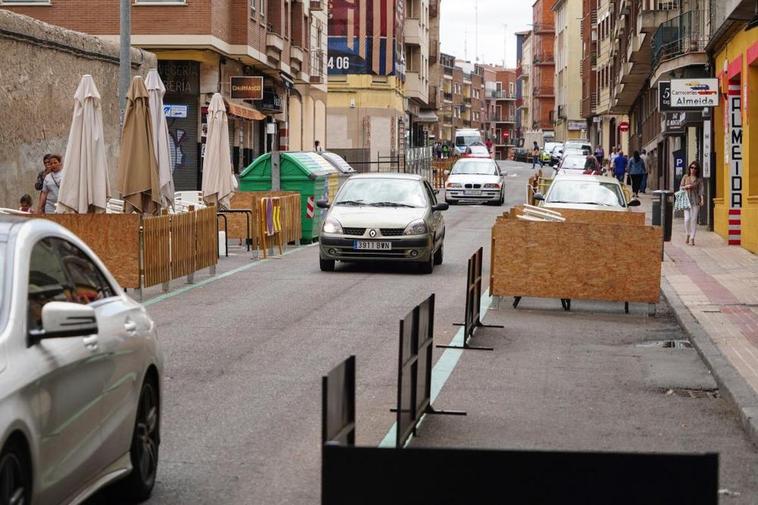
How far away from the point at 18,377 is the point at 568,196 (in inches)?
829

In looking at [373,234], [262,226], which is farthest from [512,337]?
[262,226]

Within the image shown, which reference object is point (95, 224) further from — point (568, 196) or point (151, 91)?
point (568, 196)

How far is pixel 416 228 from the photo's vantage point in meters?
22.2

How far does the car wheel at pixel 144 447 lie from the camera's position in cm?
699

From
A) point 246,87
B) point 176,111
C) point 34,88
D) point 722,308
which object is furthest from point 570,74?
point 722,308

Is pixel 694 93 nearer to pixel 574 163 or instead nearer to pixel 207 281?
pixel 207 281

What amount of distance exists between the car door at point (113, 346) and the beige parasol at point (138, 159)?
13602 millimetres

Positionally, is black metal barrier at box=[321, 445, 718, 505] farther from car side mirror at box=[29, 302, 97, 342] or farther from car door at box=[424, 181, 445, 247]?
car door at box=[424, 181, 445, 247]

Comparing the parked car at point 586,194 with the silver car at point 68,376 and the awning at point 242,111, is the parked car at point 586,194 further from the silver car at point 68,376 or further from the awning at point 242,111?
the silver car at point 68,376

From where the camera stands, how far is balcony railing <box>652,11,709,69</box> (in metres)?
36.9

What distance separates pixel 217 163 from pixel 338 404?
70.4 feet

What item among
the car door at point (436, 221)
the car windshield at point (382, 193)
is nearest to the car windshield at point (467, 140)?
the car door at point (436, 221)

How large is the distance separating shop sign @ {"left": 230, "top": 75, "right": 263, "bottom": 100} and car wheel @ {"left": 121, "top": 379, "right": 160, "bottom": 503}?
115 feet

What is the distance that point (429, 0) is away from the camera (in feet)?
344
